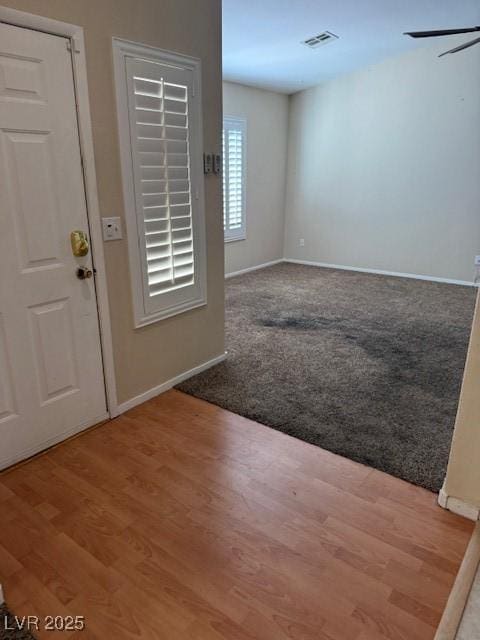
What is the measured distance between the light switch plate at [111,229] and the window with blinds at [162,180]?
8cm

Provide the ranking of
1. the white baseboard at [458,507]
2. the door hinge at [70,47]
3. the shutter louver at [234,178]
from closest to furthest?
the white baseboard at [458,507] < the door hinge at [70,47] < the shutter louver at [234,178]

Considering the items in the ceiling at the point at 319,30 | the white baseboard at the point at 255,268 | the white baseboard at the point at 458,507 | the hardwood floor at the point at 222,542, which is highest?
the ceiling at the point at 319,30

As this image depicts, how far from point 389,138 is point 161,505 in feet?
18.7

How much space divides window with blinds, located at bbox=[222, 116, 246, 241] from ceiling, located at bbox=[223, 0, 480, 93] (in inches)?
24.3

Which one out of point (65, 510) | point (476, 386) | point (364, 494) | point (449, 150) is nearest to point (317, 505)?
point (364, 494)

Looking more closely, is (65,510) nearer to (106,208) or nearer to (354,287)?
(106,208)

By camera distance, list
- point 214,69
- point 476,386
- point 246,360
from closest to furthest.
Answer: point 476,386 → point 214,69 → point 246,360

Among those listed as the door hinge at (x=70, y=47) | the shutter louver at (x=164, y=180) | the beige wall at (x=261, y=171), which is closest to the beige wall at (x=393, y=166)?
the beige wall at (x=261, y=171)

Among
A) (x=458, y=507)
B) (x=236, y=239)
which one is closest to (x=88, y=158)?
(x=458, y=507)

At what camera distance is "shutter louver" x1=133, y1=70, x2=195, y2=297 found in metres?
2.49

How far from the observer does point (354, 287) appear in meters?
5.76

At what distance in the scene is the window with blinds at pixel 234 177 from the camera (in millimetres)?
5812

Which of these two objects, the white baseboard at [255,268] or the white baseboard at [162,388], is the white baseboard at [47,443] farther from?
the white baseboard at [255,268]

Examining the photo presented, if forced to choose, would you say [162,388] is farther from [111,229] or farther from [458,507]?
[458,507]
